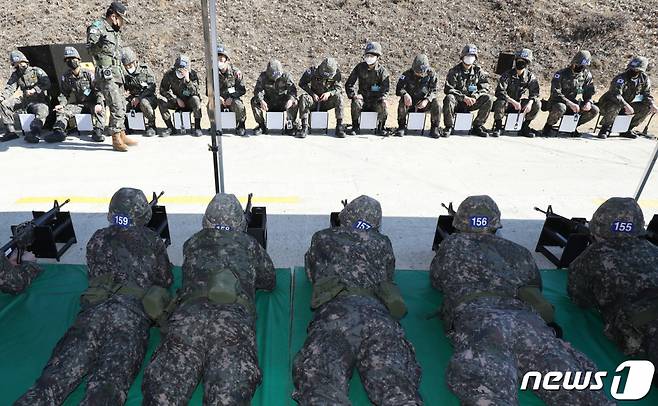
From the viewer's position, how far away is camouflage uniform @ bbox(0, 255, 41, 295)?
3.90 m

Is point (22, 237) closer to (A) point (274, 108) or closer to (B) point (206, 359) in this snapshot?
(B) point (206, 359)

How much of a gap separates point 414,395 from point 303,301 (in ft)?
5.27

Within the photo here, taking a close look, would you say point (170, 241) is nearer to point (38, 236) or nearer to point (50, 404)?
point (38, 236)

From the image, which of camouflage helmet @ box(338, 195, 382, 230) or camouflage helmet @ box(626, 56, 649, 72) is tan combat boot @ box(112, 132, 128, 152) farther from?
camouflage helmet @ box(626, 56, 649, 72)

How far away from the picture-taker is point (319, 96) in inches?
362

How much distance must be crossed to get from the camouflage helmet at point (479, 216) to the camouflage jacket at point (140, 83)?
23.3ft

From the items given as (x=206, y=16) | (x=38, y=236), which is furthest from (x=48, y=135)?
(x=206, y=16)

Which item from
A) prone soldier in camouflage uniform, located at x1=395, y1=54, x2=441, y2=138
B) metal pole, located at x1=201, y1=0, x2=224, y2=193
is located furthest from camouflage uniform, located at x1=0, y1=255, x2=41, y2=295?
prone soldier in camouflage uniform, located at x1=395, y1=54, x2=441, y2=138

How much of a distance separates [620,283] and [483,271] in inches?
44.9

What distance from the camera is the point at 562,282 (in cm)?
464

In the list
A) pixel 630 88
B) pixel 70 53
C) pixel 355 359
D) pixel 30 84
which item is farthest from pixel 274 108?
pixel 630 88

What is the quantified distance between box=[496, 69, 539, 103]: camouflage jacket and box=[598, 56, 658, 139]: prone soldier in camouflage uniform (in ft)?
5.33

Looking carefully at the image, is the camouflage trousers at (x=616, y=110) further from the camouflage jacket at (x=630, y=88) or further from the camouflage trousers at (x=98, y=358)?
the camouflage trousers at (x=98, y=358)

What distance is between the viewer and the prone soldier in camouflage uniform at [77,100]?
27.1 ft
